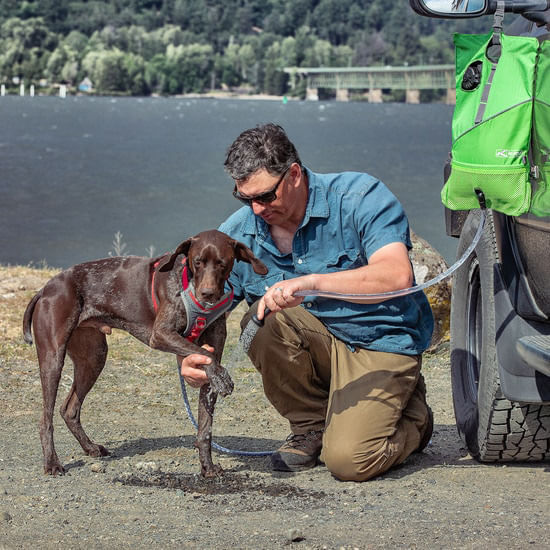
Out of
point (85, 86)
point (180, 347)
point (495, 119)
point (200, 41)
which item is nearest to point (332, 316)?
point (180, 347)

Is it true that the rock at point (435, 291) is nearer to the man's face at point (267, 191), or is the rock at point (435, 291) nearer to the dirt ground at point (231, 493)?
the dirt ground at point (231, 493)

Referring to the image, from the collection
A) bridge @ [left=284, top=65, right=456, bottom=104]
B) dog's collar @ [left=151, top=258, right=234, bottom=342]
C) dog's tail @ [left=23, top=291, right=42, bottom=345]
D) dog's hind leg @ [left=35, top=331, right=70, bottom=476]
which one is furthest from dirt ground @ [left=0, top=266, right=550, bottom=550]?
bridge @ [left=284, top=65, right=456, bottom=104]

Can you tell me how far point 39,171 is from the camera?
49.5m

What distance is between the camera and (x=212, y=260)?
196 inches

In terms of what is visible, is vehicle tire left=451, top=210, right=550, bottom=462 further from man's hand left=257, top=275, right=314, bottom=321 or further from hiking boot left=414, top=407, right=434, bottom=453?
man's hand left=257, top=275, right=314, bottom=321

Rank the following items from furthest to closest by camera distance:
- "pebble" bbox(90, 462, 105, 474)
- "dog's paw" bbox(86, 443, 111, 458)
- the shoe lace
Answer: "dog's paw" bbox(86, 443, 111, 458)
the shoe lace
"pebble" bbox(90, 462, 105, 474)

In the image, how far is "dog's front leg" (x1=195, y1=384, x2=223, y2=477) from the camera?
5.30 m

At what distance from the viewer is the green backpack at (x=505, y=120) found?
13.2ft

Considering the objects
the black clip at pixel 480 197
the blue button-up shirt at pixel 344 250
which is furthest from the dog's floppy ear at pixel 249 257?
the black clip at pixel 480 197

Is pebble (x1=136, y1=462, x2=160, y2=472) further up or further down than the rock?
further down

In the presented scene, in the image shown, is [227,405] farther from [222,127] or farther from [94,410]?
[222,127]

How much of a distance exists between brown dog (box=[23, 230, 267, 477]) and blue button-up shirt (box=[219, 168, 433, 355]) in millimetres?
335

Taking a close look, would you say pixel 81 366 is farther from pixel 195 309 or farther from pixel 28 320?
pixel 195 309

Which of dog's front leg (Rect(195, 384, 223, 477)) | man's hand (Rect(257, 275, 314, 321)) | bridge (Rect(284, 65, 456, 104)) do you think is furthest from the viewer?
bridge (Rect(284, 65, 456, 104))
